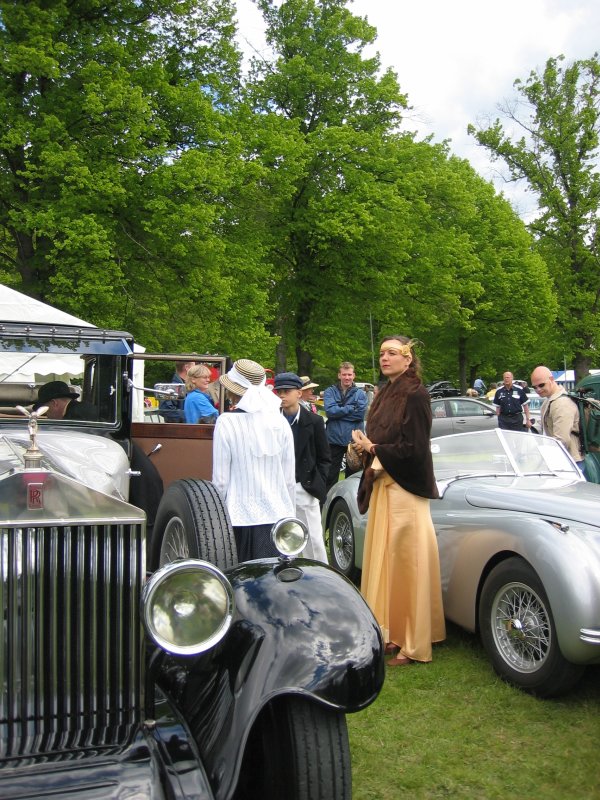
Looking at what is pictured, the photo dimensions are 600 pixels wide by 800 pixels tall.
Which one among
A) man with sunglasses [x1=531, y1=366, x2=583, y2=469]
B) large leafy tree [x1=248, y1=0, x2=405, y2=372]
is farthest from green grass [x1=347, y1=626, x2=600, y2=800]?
large leafy tree [x1=248, y1=0, x2=405, y2=372]

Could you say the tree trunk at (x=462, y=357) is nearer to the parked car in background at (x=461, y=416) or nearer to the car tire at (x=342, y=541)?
the parked car in background at (x=461, y=416)

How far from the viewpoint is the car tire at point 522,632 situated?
397 cm

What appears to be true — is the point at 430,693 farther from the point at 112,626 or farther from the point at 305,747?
the point at 112,626

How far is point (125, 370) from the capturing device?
5.15 meters

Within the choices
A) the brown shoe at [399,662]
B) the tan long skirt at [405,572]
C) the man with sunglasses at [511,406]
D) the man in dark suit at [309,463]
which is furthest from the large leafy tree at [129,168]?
the brown shoe at [399,662]

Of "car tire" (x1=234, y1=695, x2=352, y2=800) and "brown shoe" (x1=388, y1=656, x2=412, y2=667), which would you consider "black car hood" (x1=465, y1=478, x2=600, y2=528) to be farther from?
"car tire" (x1=234, y1=695, x2=352, y2=800)

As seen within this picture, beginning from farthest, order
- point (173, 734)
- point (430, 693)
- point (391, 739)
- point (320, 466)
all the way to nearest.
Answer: point (320, 466) → point (430, 693) → point (391, 739) → point (173, 734)

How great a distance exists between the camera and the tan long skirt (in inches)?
183

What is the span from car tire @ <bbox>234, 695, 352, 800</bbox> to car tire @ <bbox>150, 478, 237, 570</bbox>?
1071mm

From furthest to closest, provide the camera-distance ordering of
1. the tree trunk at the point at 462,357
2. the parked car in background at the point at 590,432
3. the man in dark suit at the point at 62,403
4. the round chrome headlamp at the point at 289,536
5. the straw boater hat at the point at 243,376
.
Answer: the tree trunk at the point at 462,357
the parked car in background at the point at 590,432
the man in dark suit at the point at 62,403
the straw boater hat at the point at 243,376
the round chrome headlamp at the point at 289,536

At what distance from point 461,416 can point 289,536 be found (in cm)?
1422

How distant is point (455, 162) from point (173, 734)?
98.1ft

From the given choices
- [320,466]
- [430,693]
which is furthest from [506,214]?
[430,693]

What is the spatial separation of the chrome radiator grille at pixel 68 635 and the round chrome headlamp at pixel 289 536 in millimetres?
871
